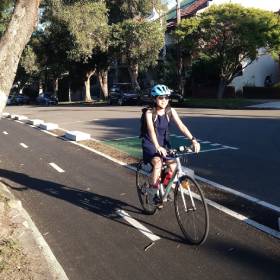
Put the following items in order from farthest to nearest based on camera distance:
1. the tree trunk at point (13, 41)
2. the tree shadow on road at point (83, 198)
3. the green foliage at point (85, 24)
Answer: the green foliage at point (85, 24), the tree trunk at point (13, 41), the tree shadow on road at point (83, 198)

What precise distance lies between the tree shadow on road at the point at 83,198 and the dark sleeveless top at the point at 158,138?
98cm

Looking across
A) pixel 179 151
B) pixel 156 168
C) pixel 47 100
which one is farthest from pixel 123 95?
pixel 179 151

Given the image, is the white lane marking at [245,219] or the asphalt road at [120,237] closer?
the asphalt road at [120,237]

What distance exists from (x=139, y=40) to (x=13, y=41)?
33.5m

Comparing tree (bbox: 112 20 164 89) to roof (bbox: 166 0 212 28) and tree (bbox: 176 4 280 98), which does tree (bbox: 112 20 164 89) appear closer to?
roof (bbox: 166 0 212 28)

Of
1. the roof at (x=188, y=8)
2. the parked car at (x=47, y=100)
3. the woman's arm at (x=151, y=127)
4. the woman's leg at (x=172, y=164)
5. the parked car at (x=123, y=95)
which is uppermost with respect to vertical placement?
the roof at (x=188, y=8)

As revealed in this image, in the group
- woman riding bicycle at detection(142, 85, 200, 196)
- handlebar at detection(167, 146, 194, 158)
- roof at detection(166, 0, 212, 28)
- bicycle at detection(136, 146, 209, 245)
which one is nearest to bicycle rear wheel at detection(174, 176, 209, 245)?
bicycle at detection(136, 146, 209, 245)

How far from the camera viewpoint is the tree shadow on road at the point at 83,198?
22.5 feet

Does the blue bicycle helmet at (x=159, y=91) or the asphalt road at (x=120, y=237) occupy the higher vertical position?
the blue bicycle helmet at (x=159, y=91)

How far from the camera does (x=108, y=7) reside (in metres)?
→ 43.8

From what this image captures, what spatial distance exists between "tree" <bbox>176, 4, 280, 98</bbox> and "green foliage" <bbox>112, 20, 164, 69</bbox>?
6.68 m

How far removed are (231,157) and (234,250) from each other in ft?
20.4

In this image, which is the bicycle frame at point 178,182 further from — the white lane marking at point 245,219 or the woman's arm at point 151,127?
the white lane marking at point 245,219

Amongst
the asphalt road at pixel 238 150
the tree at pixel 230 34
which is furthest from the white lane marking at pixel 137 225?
the tree at pixel 230 34
